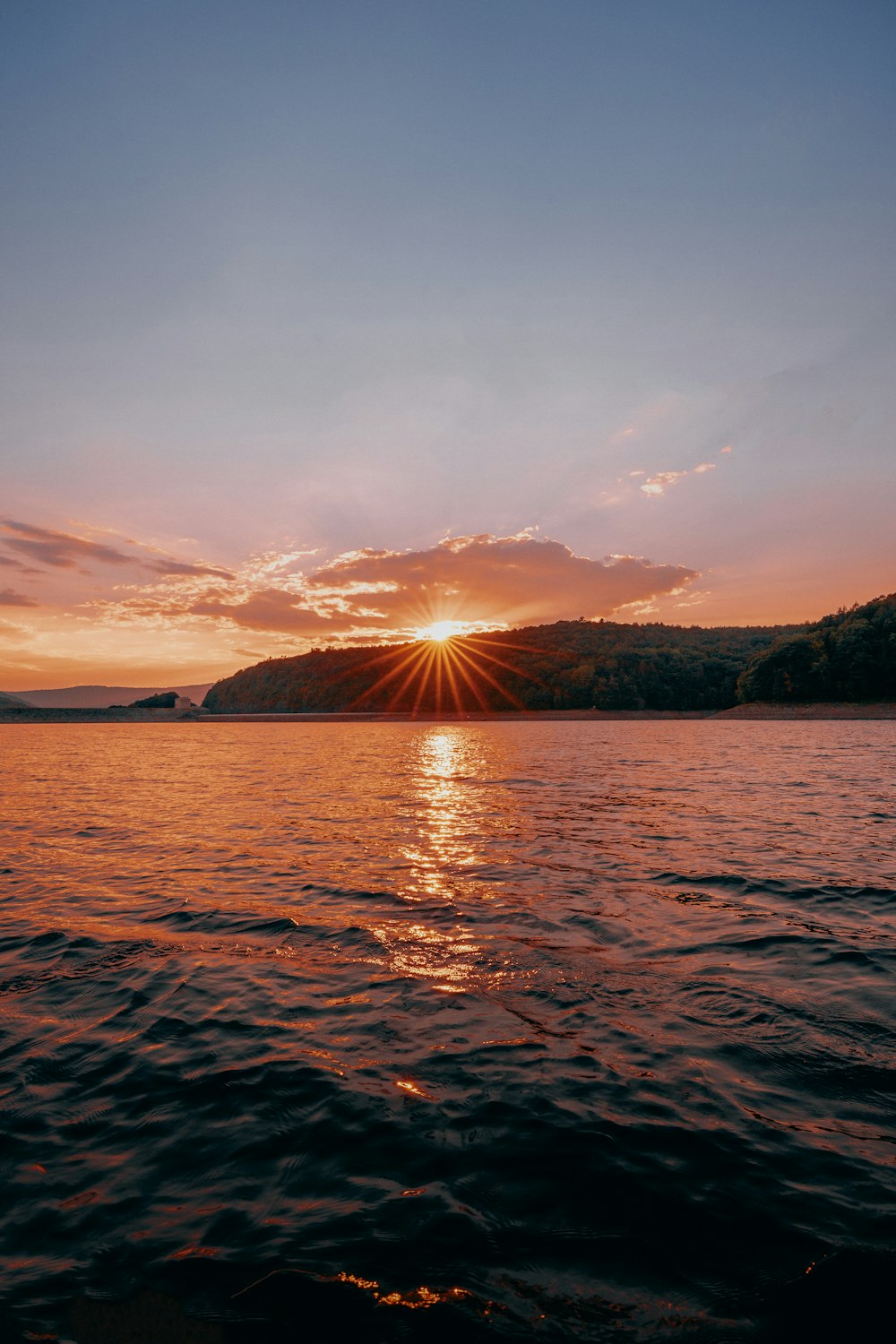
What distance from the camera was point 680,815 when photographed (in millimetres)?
24250

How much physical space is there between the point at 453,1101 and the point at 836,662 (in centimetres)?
15547

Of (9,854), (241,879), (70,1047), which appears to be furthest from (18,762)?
(70,1047)

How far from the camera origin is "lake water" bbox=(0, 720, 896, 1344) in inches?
173

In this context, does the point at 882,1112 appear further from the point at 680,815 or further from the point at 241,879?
the point at 680,815

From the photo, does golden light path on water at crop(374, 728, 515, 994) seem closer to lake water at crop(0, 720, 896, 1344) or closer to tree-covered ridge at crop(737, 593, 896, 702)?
lake water at crop(0, 720, 896, 1344)

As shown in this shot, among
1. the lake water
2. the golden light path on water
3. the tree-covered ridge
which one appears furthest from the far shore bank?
the lake water

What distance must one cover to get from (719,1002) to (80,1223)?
7.15 m

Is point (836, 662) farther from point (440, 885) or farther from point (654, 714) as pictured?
point (440, 885)

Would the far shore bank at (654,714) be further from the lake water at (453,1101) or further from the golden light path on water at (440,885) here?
the lake water at (453,1101)

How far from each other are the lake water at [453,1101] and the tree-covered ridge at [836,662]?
13962 centimetres

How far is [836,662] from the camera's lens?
458 feet

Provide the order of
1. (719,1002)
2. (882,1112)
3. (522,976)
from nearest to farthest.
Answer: (882,1112) < (719,1002) < (522,976)

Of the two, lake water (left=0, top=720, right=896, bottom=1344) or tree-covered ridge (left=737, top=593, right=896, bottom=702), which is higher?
tree-covered ridge (left=737, top=593, right=896, bottom=702)

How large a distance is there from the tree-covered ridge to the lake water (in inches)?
5497
